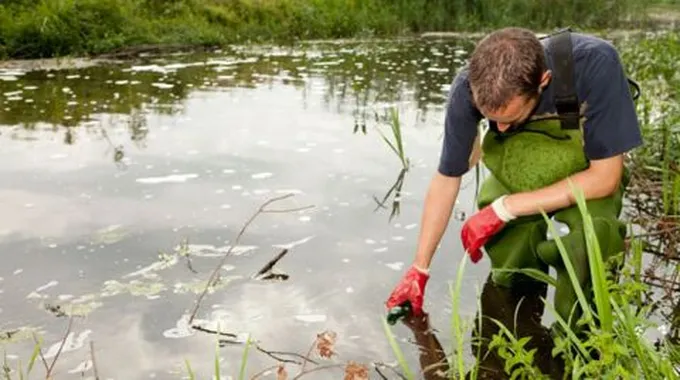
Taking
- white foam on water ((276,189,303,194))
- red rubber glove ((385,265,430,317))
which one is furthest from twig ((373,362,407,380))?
white foam on water ((276,189,303,194))

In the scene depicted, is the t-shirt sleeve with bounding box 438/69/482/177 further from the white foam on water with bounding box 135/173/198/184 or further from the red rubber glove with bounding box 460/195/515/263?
the white foam on water with bounding box 135/173/198/184

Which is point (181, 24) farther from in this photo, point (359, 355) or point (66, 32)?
point (359, 355)

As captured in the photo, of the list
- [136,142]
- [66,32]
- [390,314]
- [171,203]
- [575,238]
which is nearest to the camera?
[575,238]

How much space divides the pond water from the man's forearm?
0.30 m

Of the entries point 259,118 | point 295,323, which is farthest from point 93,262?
point 259,118

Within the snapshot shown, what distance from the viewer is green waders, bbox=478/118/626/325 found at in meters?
2.74

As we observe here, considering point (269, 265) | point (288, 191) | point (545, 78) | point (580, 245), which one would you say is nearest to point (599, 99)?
point (545, 78)

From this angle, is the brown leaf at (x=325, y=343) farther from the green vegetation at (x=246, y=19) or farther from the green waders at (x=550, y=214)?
the green vegetation at (x=246, y=19)

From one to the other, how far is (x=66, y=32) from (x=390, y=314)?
8945mm

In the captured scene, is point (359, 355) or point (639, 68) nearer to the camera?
point (359, 355)

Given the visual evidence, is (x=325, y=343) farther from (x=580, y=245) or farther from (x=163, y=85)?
(x=163, y=85)

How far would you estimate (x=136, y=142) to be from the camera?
5809 mm

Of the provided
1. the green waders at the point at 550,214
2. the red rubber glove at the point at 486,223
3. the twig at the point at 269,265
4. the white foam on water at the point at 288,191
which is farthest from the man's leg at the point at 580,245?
the white foam on water at the point at 288,191

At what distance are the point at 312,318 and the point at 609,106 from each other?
1.44 meters
